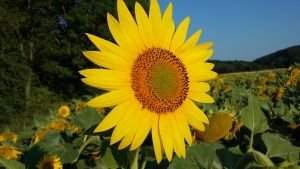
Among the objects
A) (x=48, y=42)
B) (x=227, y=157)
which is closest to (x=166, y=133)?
(x=227, y=157)

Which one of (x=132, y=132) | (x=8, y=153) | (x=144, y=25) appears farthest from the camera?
(x=8, y=153)

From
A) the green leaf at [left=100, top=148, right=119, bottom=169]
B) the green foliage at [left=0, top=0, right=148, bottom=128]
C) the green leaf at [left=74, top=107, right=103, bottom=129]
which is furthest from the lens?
the green foliage at [left=0, top=0, right=148, bottom=128]

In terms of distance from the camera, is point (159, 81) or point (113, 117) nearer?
point (113, 117)

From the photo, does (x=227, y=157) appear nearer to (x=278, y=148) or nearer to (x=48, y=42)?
(x=278, y=148)

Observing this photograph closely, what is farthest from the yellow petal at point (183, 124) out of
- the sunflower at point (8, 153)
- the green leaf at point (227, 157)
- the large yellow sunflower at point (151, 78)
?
the sunflower at point (8, 153)

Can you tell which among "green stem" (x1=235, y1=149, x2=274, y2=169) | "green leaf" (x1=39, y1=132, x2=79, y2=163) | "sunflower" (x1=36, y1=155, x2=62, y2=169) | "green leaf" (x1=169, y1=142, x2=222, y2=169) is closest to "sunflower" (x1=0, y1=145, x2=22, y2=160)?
"green leaf" (x1=39, y1=132, x2=79, y2=163)

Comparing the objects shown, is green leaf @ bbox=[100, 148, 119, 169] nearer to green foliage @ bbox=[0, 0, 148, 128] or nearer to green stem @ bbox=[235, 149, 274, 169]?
green stem @ bbox=[235, 149, 274, 169]

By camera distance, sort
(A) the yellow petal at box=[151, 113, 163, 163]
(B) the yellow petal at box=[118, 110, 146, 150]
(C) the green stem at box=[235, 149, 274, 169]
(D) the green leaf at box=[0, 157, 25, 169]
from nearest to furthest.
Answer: (C) the green stem at box=[235, 149, 274, 169], (B) the yellow petal at box=[118, 110, 146, 150], (A) the yellow petal at box=[151, 113, 163, 163], (D) the green leaf at box=[0, 157, 25, 169]
